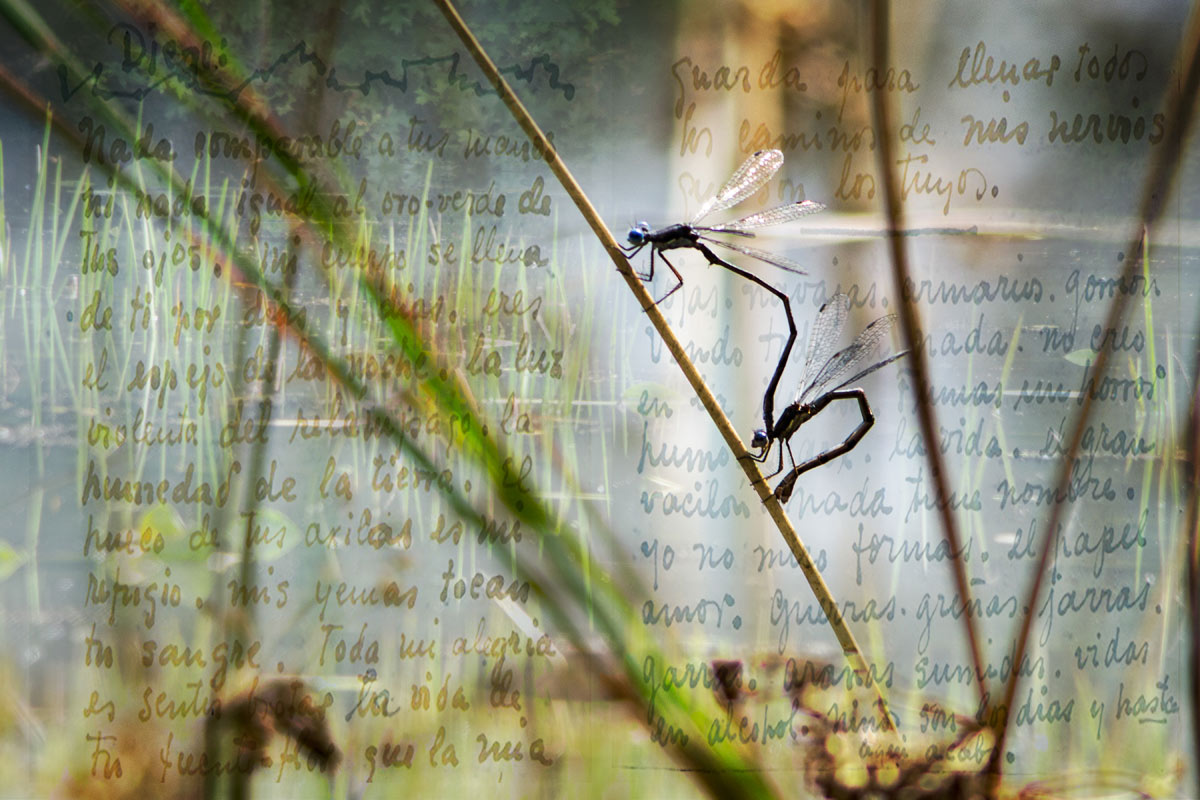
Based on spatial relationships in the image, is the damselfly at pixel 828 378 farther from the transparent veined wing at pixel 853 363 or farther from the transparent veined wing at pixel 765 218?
the transparent veined wing at pixel 765 218

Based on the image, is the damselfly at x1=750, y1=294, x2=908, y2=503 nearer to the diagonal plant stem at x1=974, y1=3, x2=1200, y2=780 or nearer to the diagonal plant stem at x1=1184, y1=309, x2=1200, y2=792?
the diagonal plant stem at x1=974, y1=3, x2=1200, y2=780

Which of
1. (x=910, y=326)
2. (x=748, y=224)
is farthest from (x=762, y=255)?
(x=910, y=326)

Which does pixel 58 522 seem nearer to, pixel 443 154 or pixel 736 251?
pixel 443 154

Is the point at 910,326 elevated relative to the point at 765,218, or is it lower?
lower

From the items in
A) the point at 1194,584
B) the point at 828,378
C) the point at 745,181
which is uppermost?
the point at 745,181

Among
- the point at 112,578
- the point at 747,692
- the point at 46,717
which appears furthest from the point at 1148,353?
the point at 46,717

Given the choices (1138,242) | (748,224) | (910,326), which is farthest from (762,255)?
(1138,242)

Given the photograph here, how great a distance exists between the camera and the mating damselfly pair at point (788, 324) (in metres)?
1.43

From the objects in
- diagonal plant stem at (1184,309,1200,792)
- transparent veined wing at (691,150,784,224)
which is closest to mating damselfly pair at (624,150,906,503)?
transparent veined wing at (691,150,784,224)

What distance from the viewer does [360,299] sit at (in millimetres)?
1520

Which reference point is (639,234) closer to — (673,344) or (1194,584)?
(673,344)

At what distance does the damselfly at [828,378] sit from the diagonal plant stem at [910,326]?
0.11 ft

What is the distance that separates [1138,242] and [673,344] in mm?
743

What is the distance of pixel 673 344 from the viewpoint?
143cm
